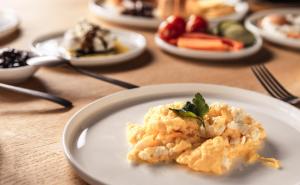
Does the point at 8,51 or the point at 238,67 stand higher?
the point at 8,51

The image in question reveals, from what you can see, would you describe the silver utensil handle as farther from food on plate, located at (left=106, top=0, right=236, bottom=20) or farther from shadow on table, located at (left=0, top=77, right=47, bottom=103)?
food on plate, located at (left=106, top=0, right=236, bottom=20)

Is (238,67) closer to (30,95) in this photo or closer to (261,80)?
(261,80)

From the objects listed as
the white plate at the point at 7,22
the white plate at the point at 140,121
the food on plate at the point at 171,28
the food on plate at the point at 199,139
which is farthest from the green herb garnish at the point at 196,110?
the white plate at the point at 7,22

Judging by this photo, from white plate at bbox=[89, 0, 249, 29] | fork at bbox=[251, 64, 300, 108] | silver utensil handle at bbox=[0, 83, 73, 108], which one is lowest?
fork at bbox=[251, 64, 300, 108]

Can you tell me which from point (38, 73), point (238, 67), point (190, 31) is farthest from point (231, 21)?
point (38, 73)

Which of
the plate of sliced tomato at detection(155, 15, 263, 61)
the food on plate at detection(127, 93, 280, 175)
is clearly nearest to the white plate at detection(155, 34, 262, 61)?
the plate of sliced tomato at detection(155, 15, 263, 61)

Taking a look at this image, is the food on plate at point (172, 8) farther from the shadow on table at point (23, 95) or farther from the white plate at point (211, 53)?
the shadow on table at point (23, 95)
